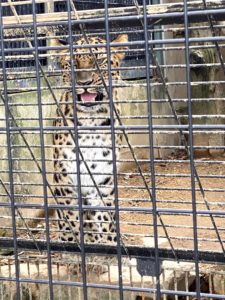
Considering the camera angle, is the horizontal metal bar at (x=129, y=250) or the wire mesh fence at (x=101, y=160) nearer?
the wire mesh fence at (x=101, y=160)

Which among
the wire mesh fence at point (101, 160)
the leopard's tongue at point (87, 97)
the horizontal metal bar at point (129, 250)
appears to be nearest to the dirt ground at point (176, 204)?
the wire mesh fence at point (101, 160)

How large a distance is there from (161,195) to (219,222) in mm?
1113

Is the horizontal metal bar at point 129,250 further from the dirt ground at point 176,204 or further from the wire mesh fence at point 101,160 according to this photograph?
the dirt ground at point 176,204

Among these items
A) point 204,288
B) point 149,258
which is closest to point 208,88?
point 204,288

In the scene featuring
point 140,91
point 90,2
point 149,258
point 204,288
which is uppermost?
point 90,2

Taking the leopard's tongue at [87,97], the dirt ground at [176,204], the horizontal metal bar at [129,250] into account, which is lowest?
the dirt ground at [176,204]

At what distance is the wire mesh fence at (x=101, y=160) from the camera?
1.97 metres

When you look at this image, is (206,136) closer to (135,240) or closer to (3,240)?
(135,240)

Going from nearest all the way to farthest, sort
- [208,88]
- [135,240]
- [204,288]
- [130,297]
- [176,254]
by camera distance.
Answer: [176,254], [130,297], [204,288], [135,240], [208,88]

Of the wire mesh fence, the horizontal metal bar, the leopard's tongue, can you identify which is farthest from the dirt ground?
the horizontal metal bar

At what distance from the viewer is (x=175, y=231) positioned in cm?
574

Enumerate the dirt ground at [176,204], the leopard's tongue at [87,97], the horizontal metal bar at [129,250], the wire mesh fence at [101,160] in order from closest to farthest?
1. the wire mesh fence at [101,160]
2. the horizontal metal bar at [129,250]
3. the leopard's tongue at [87,97]
4. the dirt ground at [176,204]

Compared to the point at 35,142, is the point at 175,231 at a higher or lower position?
lower

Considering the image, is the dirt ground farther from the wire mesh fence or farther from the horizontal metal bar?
the horizontal metal bar
